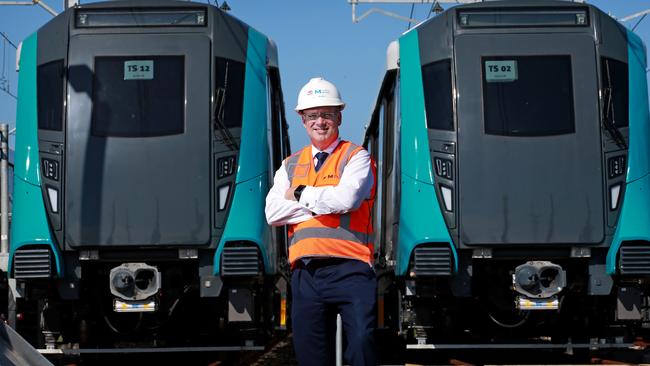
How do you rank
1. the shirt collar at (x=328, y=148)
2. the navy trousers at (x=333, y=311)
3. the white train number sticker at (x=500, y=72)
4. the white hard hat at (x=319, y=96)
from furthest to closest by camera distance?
the white train number sticker at (x=500, y=72) → the shirt collar at (x=328, y=148) → the white hard hat at (x=319, y=96) → the navy trousers at (x=333, y=311)

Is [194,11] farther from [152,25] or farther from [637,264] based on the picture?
[637,264]

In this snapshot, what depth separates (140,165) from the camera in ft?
25.8

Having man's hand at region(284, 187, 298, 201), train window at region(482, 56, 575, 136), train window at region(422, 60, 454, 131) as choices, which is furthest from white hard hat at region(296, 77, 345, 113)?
train window at region(482, 56, 575, 136)

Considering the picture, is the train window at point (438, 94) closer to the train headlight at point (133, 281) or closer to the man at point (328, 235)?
the train headlight at point (133, 281)

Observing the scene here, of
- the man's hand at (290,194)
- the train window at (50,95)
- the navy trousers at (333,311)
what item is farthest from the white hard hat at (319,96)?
the train window at (50,95)

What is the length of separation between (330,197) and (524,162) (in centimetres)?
360

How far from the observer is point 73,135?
7.91 meters

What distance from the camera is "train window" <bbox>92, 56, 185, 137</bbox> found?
7945 mm

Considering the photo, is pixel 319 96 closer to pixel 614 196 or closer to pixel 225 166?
pixel 225 166

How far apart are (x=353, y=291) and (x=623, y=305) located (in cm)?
418

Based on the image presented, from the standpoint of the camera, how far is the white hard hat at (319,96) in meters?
4.82

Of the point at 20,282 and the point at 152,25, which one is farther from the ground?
the point at 152,25

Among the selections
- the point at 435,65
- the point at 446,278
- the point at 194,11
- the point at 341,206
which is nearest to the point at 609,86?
the point at 435,65

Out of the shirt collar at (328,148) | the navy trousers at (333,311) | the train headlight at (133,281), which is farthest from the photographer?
the train headlight at (133,281)
